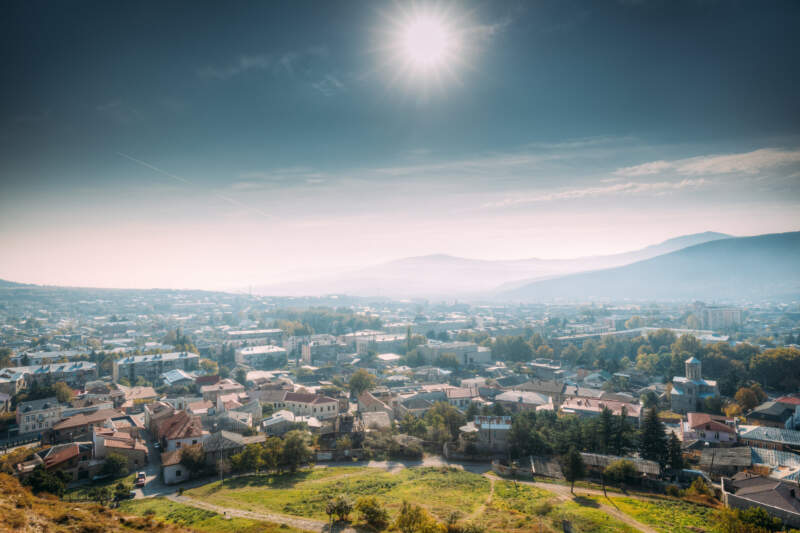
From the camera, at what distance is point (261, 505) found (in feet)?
52.3

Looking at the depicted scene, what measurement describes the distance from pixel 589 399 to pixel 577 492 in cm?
1627

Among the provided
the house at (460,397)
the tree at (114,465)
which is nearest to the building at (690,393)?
the house at (460,397)

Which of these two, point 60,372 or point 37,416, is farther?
point 60,372

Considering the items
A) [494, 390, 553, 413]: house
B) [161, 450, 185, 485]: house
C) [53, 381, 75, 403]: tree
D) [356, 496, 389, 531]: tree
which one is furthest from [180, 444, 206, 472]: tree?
[494, 390, 553, 413]: house

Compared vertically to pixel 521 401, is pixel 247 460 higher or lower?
higher

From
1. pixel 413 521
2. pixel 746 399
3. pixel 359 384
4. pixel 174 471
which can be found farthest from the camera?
pixel 359 384

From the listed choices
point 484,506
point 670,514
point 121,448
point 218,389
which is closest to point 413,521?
point 484,506

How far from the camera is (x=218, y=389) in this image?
35.8m

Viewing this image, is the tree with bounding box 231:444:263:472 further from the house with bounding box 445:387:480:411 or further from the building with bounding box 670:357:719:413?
the building with bounding box 670:357:719:413

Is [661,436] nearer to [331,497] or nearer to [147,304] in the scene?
[331,497]

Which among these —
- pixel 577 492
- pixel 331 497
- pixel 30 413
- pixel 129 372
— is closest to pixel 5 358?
pixel 129 372

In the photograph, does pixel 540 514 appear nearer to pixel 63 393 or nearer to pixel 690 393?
pixel 690 393

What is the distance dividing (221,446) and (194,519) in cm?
643

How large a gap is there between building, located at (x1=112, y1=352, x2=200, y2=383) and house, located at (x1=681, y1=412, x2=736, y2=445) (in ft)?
155
